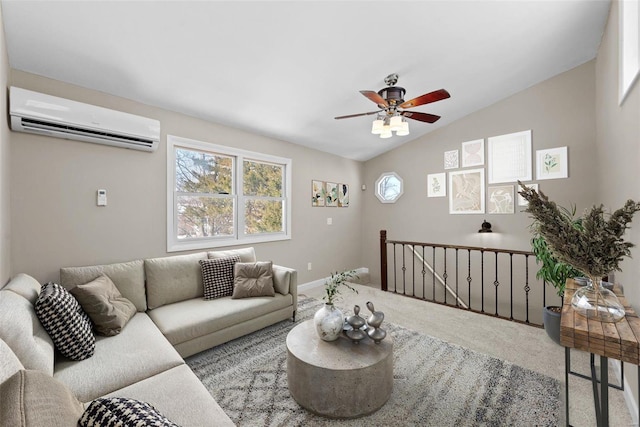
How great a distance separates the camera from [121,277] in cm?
237

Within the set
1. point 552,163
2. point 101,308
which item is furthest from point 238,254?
point 552,163

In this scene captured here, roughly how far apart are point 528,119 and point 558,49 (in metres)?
0.95

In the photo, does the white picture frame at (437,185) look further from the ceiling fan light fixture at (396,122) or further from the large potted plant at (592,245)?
the large potted plant at (592,245)

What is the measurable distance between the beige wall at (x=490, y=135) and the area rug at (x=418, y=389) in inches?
87.7

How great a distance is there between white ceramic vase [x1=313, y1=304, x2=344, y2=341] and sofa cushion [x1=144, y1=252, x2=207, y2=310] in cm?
151

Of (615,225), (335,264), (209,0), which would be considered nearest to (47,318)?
(209,0)

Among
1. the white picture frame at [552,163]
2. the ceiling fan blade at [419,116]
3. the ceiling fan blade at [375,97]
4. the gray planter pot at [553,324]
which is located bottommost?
the gray planter pot at [553,324]

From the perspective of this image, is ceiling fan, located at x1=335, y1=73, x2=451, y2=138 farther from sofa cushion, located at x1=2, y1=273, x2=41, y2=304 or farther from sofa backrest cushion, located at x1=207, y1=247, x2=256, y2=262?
sofa cushion, located at x1=2, y1=273, x2=41, y2=304

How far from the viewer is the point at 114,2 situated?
5.66 ft

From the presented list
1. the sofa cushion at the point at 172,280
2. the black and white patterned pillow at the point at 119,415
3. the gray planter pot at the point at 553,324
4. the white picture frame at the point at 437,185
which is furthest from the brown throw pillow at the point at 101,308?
the white picture frame at the point at 437,185

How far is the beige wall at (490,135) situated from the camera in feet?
10.9

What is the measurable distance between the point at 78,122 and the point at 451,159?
15.1 ft

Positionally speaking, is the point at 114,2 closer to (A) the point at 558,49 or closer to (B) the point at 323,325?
(B) the point at 323,325

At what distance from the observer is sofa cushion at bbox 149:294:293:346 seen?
2174 mm
